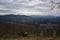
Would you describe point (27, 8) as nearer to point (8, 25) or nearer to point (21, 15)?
point (21, 15)

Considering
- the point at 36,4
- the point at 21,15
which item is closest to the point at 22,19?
the point at 21,15

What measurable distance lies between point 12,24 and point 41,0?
523mm

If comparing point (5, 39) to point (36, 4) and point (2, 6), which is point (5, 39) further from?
point (36, 4)

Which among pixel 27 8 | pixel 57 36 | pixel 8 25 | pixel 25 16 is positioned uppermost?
pixel 27 8

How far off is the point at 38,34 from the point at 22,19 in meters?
0.31

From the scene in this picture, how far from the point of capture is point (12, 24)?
5.59 ft

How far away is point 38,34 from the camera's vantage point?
1.73 m

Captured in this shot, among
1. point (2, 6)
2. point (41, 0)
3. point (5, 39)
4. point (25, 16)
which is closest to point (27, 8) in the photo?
point (25, 16)

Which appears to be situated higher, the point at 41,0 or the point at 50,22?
the point at 41,0

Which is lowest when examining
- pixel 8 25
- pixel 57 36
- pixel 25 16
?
pixel 57 36

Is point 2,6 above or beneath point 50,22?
above

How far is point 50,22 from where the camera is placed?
1.75 meters

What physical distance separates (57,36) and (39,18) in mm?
360

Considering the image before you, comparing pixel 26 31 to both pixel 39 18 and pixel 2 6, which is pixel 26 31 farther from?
pixel 2 6
